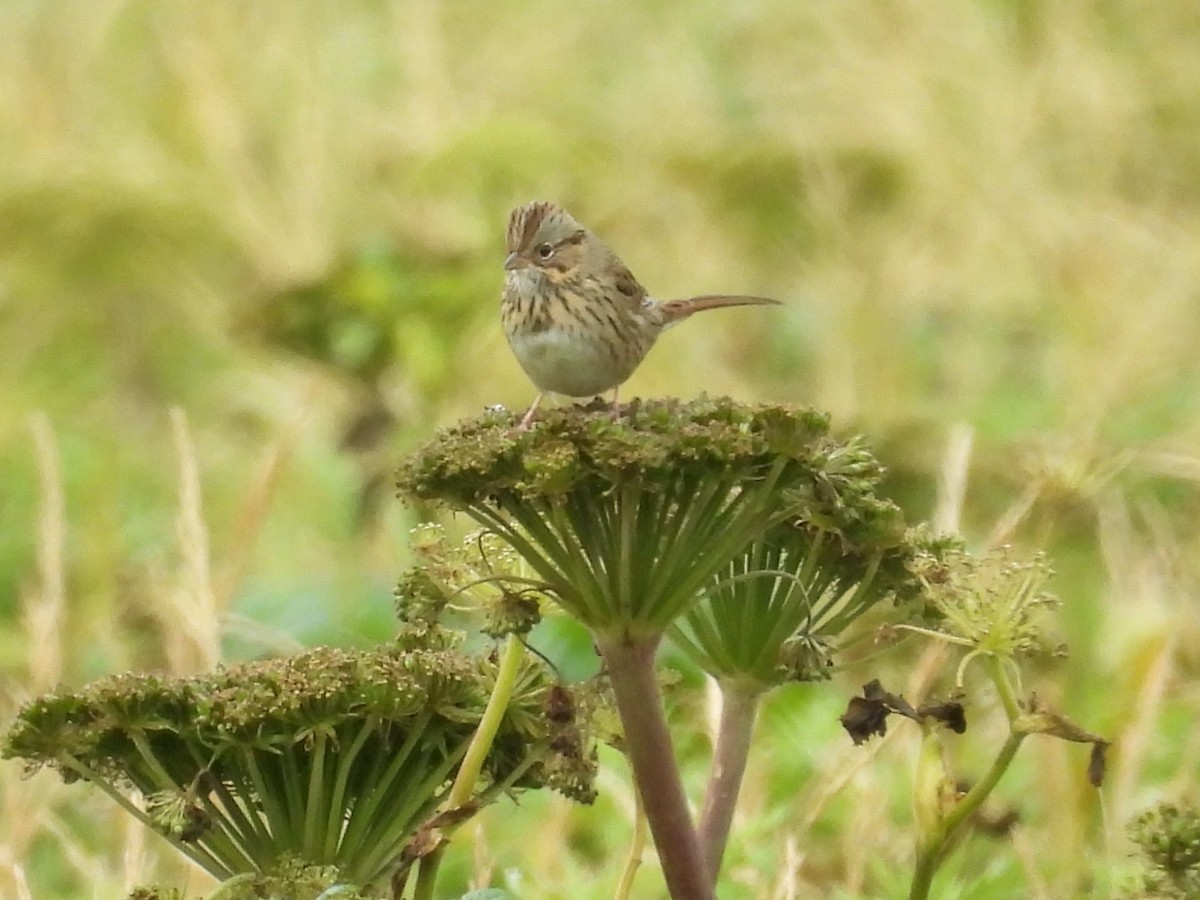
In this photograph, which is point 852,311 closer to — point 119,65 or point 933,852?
point 119,65

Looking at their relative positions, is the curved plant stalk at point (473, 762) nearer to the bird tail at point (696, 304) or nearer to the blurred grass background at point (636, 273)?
the blurred grass background at point (636, 273)

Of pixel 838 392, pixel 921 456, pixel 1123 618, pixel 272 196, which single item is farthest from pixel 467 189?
pixel 1123 618

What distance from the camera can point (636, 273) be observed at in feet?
22.1

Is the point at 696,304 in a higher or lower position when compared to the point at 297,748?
higher

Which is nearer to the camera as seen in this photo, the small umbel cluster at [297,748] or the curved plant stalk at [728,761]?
the small umbel cluster at [297,748]

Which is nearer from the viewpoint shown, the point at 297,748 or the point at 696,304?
the point at 297,748

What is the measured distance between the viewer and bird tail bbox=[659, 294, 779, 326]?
8.07 ft

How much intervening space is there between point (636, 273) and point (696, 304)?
4.15 meters

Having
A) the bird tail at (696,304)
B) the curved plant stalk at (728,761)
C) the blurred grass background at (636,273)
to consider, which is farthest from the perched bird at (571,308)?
the curved plant stalk at (728,761)

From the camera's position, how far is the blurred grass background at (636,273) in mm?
2852

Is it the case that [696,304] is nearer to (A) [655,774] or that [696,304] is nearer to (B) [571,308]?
(B) [571,308]

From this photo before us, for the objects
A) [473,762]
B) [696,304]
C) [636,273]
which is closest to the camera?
[473,762]

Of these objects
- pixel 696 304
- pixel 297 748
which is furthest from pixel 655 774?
pixel 696 304

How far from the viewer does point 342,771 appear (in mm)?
1376
